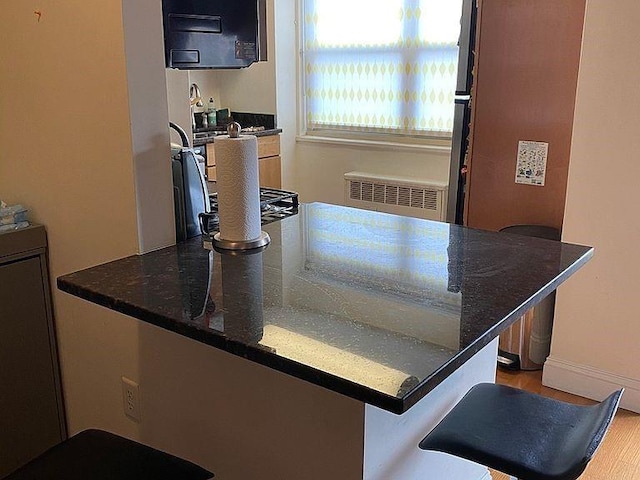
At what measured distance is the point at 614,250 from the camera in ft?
8.64

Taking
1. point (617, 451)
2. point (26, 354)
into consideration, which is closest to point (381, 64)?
point (617, 451)

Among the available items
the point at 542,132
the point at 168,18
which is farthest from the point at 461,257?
the point at 542,132

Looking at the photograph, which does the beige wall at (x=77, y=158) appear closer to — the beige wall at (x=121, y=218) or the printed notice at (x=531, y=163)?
the beige wall at (x=121, y=218)

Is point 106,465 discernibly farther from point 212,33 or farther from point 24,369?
point 212,33

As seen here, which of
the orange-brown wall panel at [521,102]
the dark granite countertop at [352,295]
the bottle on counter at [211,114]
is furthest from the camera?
the bottle on counter at [211,114]

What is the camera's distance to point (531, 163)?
9.77 feet

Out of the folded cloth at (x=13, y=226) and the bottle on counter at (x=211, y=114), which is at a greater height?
the bottle on counter at (x=211, y=114)

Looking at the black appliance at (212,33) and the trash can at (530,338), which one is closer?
the black appliance at (212,33)

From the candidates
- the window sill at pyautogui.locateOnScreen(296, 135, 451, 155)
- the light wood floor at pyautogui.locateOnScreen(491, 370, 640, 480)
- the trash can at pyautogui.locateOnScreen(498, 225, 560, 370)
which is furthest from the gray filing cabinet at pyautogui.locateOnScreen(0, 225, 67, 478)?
the window sill at pyautogui.locateOnScreen(296, 135, 451, 155)

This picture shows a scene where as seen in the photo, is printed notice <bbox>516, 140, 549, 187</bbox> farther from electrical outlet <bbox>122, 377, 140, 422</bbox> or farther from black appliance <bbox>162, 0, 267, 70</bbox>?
electrical outlet <bbox>122, 377, 140, 422</bbox>

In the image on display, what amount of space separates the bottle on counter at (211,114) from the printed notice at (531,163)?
2.76 m

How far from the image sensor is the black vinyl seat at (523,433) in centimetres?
119

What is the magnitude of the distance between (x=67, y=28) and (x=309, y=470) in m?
1.27

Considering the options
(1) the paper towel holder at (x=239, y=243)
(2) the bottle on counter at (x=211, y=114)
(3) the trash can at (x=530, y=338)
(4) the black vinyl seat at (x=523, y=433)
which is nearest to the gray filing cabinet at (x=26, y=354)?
(1) the paper towel holder at (x=239, y=243)
